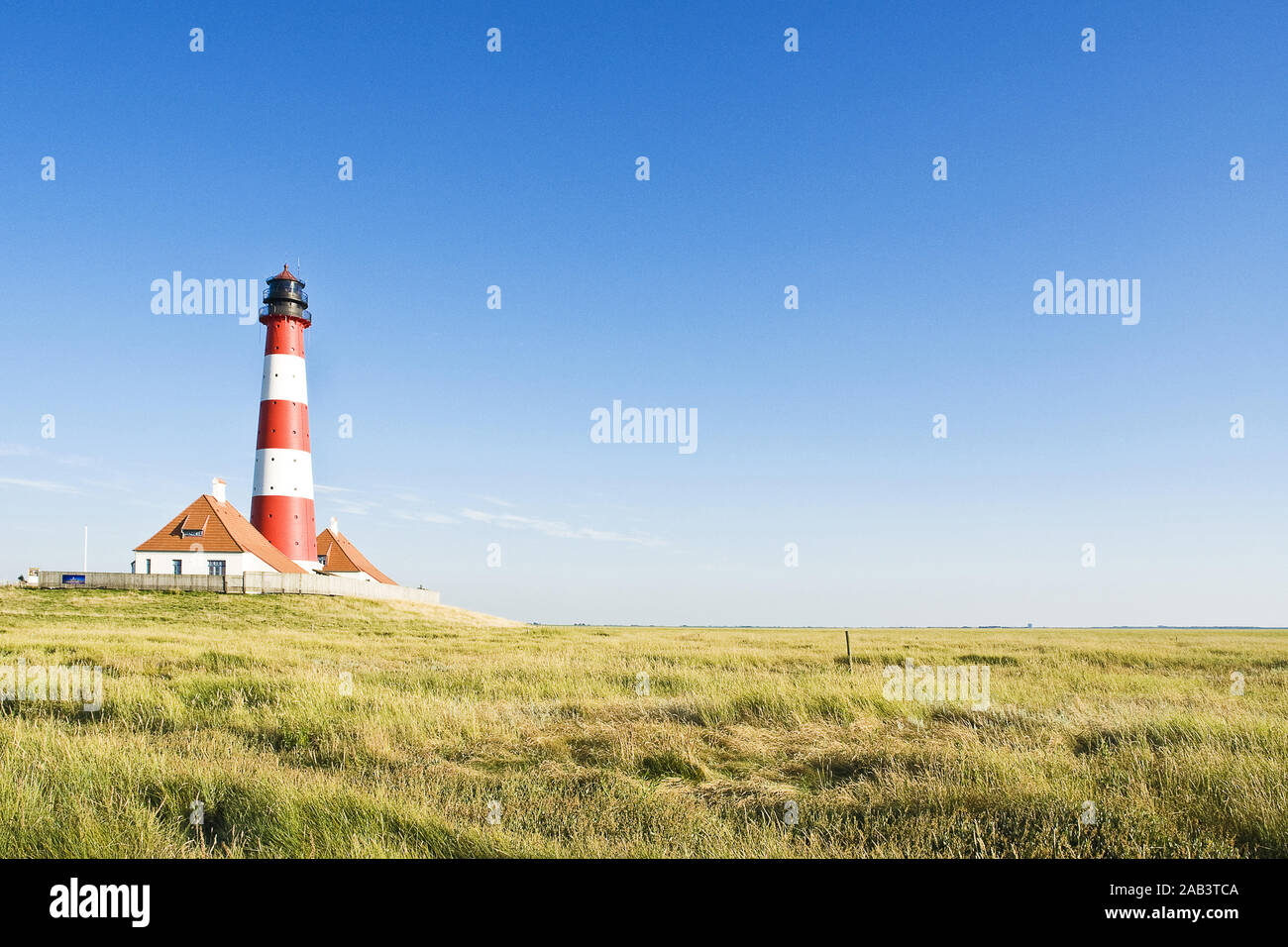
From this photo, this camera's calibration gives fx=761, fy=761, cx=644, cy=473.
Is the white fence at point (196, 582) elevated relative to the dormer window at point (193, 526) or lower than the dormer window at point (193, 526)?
lower

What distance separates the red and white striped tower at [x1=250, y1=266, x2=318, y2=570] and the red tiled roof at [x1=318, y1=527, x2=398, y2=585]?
10.8m

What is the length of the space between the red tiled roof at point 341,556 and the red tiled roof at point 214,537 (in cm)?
1098

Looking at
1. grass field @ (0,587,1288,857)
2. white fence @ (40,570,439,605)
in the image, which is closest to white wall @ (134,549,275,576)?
white fence @ (40,570,439,605)

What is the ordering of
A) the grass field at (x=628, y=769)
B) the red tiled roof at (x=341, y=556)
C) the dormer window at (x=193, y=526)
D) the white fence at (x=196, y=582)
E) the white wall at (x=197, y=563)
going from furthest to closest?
the red tiled roof at (x=341, y=556) < the dormer window at (x=193, y=526) < the white wall at (x=197, y=563) < the white fence at (x=196, y=582) < the grass field at (x=628, y=769)

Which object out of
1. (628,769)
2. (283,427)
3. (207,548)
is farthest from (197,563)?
(628,769)

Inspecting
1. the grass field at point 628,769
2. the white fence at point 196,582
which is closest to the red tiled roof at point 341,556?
the white fence at point 196,582

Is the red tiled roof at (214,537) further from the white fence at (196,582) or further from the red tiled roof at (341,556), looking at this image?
the red tiled roof at (341,556)

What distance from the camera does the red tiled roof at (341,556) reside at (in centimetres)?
5900

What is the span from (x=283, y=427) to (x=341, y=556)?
1703 cm

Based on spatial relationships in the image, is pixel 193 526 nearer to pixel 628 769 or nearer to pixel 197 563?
pixel 197 563

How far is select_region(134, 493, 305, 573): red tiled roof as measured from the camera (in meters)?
45.0
